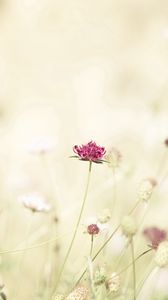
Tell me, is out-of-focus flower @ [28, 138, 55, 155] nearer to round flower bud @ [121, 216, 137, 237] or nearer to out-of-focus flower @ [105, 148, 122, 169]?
out-of-focus flower @ [105, 148, 122, 169]

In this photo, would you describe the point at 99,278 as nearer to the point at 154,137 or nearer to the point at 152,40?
the point at 154,137

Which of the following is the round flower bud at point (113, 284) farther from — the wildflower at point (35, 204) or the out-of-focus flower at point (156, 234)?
the wildflower at point (35, 204)

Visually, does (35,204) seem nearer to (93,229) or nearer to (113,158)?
(113,158)

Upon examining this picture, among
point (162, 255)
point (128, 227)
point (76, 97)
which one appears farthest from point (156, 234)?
point (76, 97)

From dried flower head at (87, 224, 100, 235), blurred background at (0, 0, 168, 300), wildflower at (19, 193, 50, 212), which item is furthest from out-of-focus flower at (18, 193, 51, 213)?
blurred background at (0, 0, 168, 300)

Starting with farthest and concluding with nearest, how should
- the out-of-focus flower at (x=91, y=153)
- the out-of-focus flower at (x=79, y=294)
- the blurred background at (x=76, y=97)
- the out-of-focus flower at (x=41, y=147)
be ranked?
the blurred background at (x=76, y=97)
the out-of-focus flower at (x=41, y=147)
the out-of-focus flower at (x=91, y=153)
the out-of-focus flower at (x=79, y=294)

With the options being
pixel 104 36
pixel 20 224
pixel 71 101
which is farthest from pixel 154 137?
pixel 104 36

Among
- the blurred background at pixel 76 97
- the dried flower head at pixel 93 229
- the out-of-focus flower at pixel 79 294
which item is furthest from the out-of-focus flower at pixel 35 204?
the blurred background at pixel 76 97
